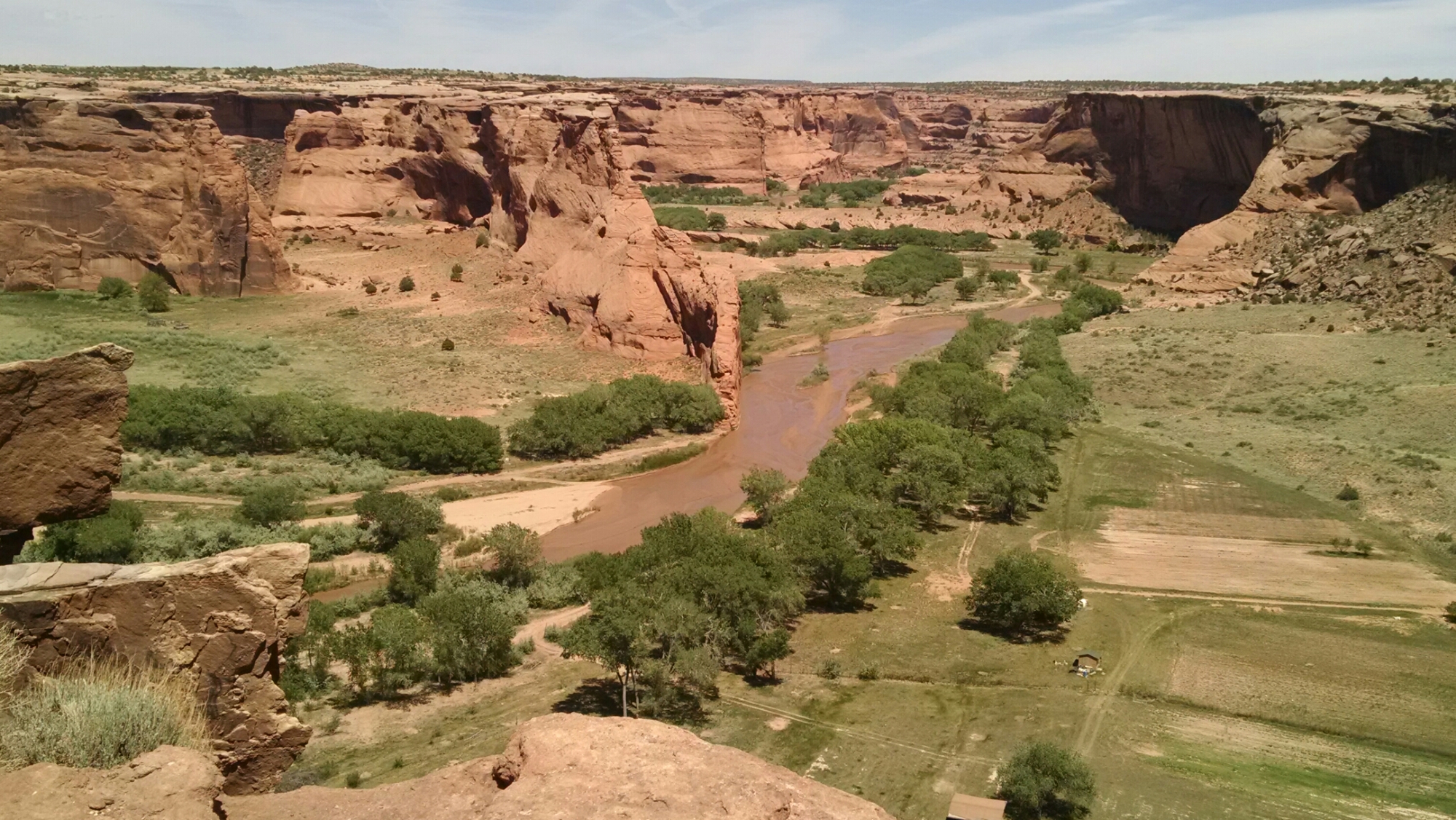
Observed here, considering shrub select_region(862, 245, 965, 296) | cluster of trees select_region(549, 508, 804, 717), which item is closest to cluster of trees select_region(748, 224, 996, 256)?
shrub select_region(862, 245, 965, 296)

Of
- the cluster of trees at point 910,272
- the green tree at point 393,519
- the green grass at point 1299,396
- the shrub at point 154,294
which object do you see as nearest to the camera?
the green tree at point 393,519

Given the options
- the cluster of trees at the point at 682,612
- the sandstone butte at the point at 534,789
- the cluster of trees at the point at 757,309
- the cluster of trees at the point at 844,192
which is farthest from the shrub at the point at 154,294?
the cluster of trees at the point at 844,192

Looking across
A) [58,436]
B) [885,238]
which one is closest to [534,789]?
[58,436]

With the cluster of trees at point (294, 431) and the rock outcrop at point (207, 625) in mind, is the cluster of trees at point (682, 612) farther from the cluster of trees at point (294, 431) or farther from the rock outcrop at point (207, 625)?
the rock outcrop at point (207, 625)

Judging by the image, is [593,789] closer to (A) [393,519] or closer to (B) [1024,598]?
(B) [1024,598]

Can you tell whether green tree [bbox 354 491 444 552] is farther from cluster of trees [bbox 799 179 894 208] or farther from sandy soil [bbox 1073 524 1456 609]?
cluster of trees [bbox 799 179 894 208]
